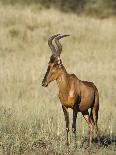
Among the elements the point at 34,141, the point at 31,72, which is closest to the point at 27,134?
the point at 34,141

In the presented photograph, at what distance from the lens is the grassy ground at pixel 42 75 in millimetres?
10125

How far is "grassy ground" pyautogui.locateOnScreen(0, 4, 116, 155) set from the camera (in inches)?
399

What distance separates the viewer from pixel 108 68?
23.0 meters

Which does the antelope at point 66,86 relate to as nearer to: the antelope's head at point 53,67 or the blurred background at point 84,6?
the antelope's head at point 53,67

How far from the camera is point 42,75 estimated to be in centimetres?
2119

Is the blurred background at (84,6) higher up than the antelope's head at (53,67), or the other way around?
the blurred background at (84,6)

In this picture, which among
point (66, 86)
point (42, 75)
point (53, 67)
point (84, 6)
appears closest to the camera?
point (53, 67)

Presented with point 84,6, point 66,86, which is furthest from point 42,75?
point 84,6

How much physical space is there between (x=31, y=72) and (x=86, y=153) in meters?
11.9

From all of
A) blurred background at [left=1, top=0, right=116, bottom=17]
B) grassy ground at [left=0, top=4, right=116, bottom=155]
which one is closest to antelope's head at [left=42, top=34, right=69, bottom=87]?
grassy ground at [left=0, top=4, right=116, bottom=155]

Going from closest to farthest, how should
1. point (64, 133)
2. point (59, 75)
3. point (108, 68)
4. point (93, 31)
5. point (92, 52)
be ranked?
point (59, 75) < point (64, 133) < point (108, 68) < point (92, 52) < point (93, 31)

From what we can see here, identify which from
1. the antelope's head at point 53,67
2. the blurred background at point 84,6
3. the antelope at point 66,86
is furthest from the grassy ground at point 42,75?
the blurred background at point 84,6

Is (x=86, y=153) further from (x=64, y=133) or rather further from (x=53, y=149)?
(x=64, y=133)

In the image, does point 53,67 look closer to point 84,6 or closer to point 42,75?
point 42,75
